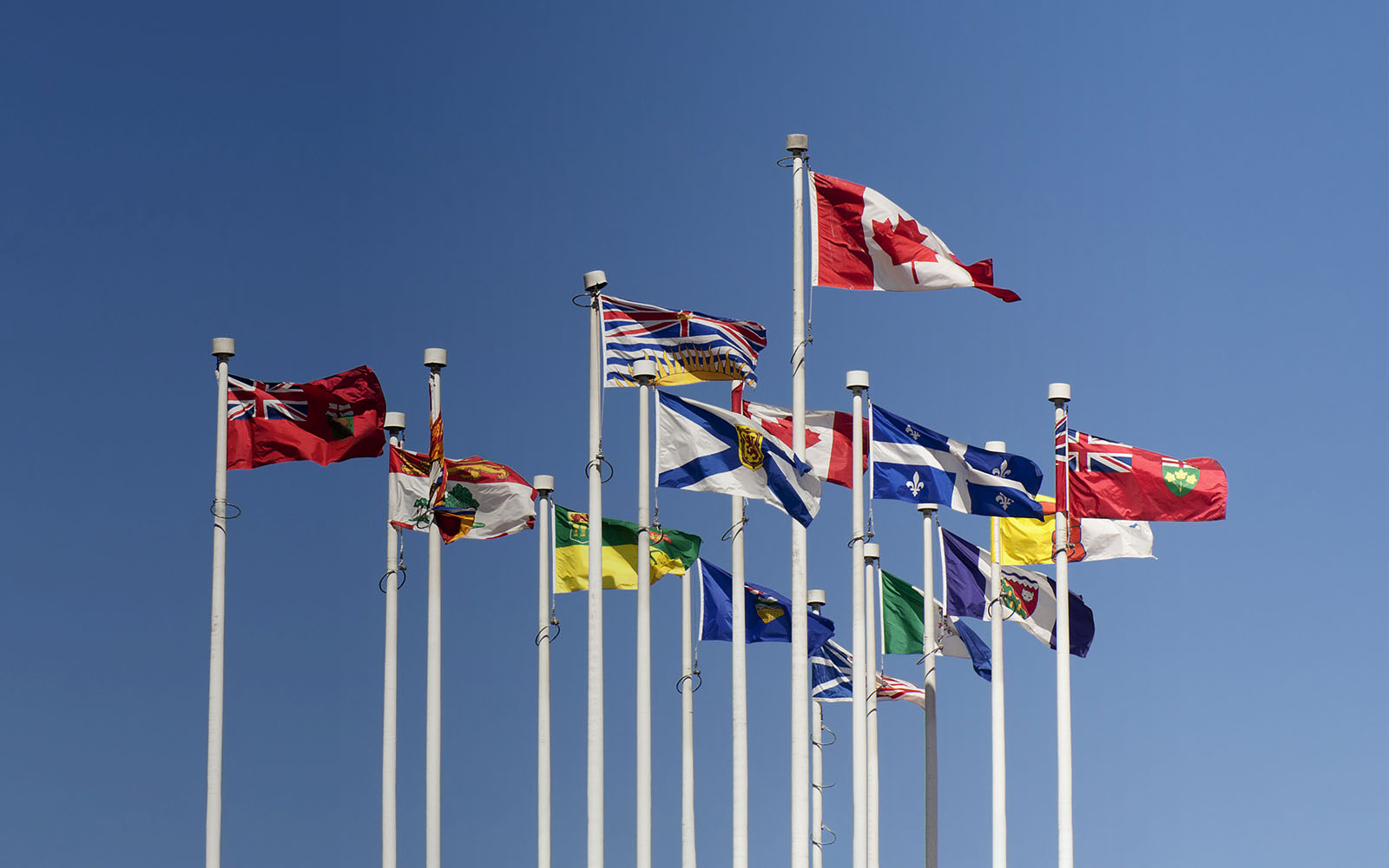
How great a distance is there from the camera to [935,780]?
126 feet

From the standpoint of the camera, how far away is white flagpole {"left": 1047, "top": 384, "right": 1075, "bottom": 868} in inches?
1487

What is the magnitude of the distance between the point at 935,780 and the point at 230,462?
45.4 ft

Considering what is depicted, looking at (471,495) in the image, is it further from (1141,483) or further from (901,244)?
(1141,483)

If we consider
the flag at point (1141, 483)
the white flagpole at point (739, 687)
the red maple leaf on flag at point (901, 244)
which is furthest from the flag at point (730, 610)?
the red maple leaf on flag at point (901, 244)

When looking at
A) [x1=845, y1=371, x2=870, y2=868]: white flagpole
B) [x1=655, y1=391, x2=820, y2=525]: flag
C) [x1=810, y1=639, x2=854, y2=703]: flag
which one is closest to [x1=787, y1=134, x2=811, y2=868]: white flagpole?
[x1=655, y1=391, x2=820, y2=525]: flag

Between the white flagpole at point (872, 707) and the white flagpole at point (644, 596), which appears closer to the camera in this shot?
the white flagpole at point (644, 596)

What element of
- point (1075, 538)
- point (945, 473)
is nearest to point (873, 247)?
point (945, 473)

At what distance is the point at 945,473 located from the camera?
34.4 meters

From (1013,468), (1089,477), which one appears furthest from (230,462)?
(1089,477)

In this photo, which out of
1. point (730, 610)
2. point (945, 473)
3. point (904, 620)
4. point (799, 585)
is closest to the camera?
point (799, 585)

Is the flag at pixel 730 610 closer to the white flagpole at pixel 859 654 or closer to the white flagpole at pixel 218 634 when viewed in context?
the white flagpole at pixel 859 654

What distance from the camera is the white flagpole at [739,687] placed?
33500mm

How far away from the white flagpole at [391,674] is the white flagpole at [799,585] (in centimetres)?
787

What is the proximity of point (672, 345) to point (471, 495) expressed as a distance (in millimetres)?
4815
